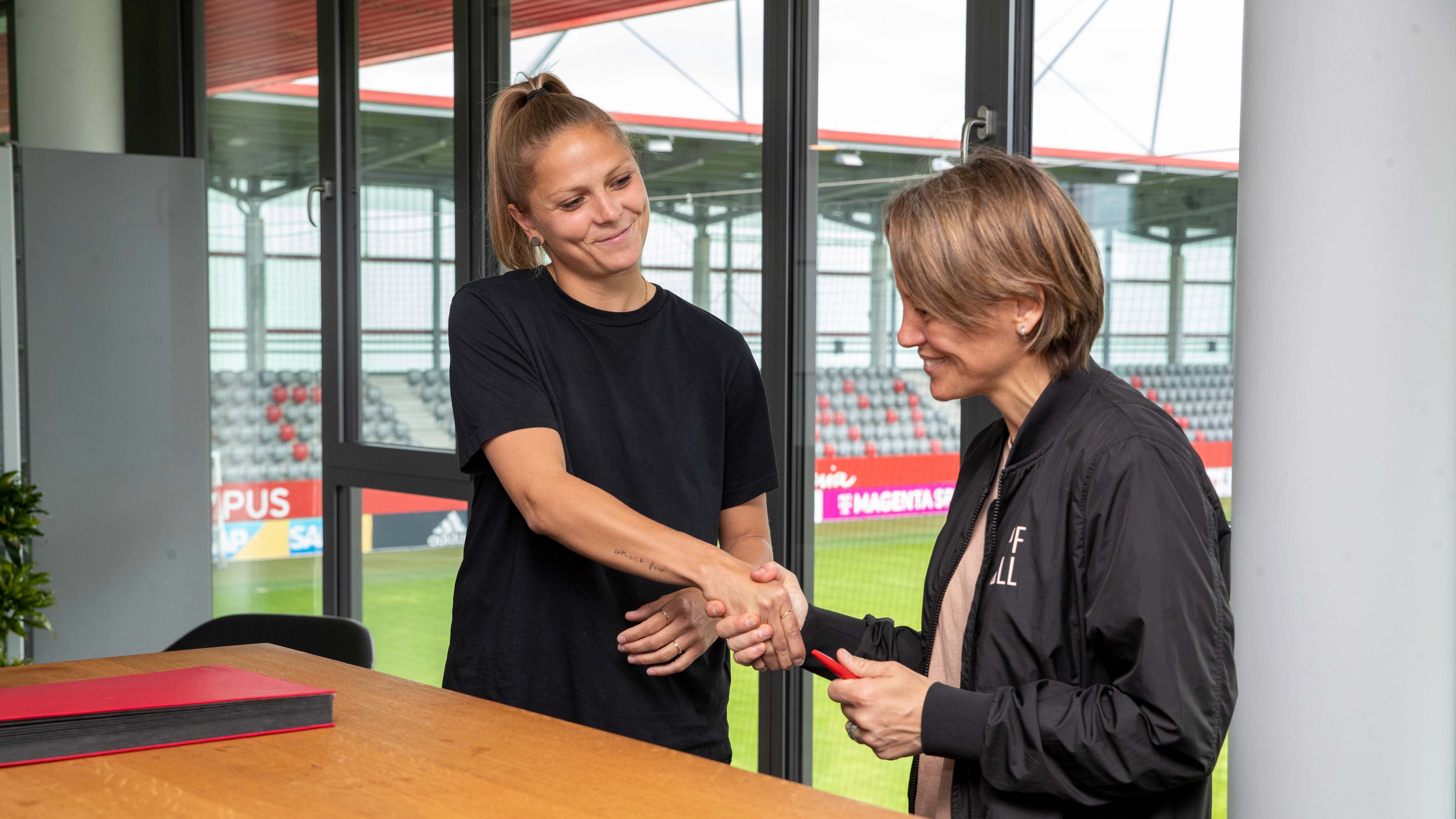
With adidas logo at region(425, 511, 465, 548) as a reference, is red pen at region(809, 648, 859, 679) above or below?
above

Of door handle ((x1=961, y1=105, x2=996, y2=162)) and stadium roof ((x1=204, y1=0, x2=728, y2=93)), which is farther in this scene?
stadium roof ((x1=204, y1=0, x2=728, y2=93))

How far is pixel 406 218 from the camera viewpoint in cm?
410

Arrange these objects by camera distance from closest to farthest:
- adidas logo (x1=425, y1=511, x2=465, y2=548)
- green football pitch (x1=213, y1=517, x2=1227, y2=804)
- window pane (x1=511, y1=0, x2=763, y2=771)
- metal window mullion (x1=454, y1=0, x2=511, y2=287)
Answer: green football pitch (x1=213, y1=517, x2=1227, y2=804) < window pane (x1=511, y1=0, x2=763, y2=771) < metal window mullion (x1=454, y1=0, x2=511, y2=287) < adidas logo (x1=425, y1=511, x2=465, y2=548)

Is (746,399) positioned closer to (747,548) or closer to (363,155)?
(747,548)

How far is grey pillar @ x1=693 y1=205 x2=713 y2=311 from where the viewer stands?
10.0 feet

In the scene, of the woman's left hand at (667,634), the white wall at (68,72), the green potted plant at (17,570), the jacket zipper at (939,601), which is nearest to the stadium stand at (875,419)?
the woman's left hand at (667,634)

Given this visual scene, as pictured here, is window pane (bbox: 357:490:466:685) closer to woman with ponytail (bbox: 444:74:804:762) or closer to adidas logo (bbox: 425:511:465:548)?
adidas logo (bbox: 425:511:465:548)

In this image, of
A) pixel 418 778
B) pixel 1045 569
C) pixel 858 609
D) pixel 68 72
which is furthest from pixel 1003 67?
pixel 68 72

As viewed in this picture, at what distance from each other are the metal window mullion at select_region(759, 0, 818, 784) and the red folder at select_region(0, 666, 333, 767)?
155cm

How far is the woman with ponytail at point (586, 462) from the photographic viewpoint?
5.56 ft

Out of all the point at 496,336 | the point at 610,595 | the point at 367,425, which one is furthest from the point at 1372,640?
the point at 367,425

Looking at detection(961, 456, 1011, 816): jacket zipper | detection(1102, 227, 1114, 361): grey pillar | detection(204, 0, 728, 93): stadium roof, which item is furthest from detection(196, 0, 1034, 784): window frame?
detection(961, 456, 1011, 816): jacket zipper

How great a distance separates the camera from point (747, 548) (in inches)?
75.4

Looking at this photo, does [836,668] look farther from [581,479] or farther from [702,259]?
[702,259]
